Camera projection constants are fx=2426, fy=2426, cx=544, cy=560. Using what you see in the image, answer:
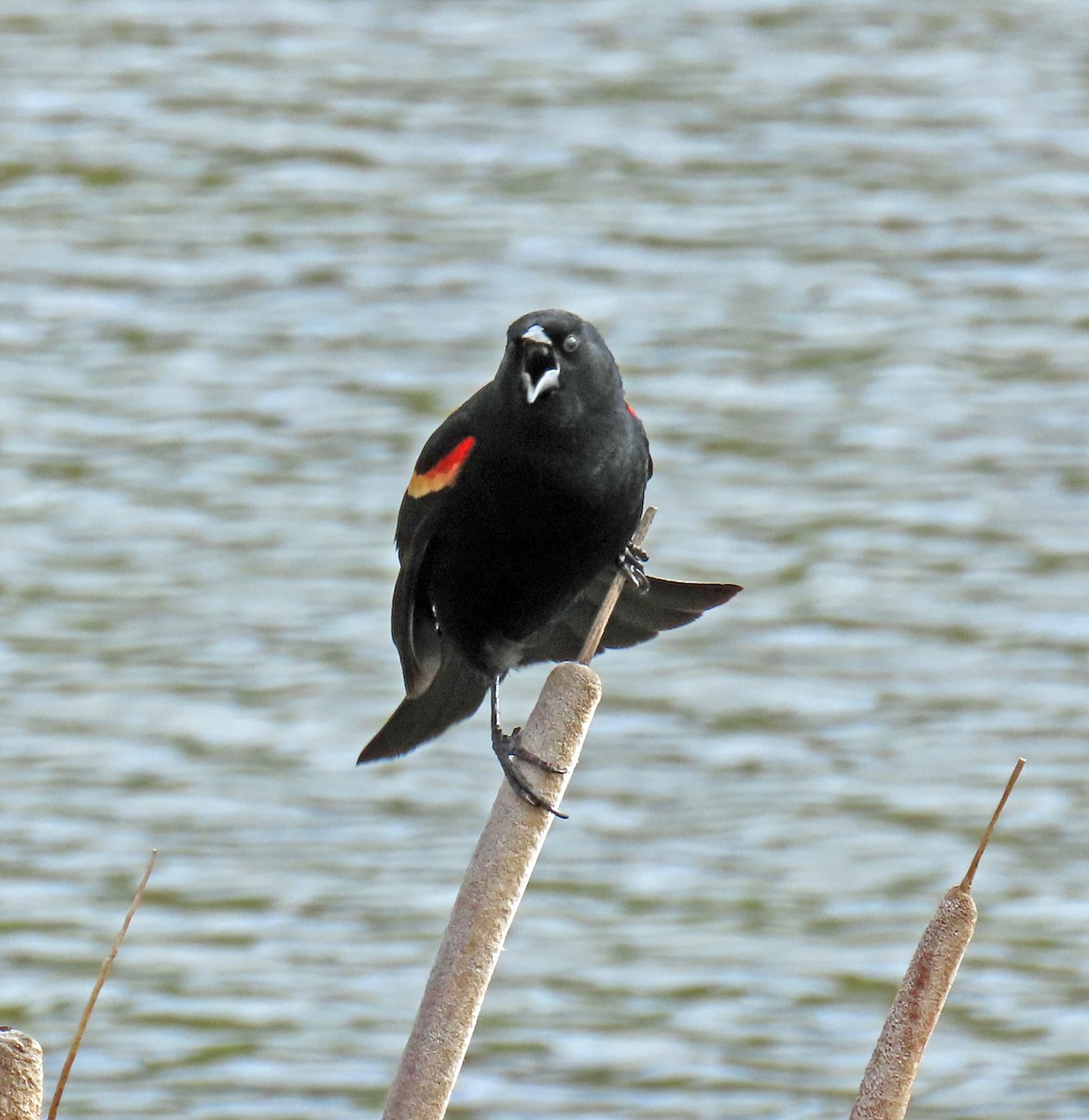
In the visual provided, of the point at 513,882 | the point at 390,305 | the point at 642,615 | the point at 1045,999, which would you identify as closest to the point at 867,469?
the point at 390,305

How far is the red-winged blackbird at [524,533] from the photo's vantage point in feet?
10.2

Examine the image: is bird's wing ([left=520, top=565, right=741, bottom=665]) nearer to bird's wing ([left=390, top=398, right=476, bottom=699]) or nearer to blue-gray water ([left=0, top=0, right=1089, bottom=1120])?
bird's wing ([left=390, top=398, right=476, bottom=699])

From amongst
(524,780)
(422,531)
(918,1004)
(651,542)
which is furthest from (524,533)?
(651,542)

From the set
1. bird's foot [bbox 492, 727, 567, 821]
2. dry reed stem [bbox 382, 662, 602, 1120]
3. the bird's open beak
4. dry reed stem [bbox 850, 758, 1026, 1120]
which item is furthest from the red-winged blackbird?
dry reed stem [bbox 850, 758, 1026, 1120]

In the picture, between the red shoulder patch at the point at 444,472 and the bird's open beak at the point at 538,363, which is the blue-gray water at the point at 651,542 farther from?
the bird's open beak at the point at 538,363

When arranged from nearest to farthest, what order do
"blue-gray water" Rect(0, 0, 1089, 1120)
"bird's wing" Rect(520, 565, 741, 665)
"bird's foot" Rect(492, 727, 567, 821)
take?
"bird's foot" Rect(492, 727, 567, 821), "bird's wing" Rect(520, 565, 741, 665), "blue-gray water" Rect(0, 0, 1089, 1120)

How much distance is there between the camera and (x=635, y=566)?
3.21 meters

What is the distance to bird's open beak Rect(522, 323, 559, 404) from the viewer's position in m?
3.08

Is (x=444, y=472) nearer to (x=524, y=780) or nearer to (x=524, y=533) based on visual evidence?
(x=524, y=533)

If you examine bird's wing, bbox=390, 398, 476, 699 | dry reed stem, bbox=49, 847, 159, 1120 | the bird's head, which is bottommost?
bird's wing, bbox=390, 398, 476, 699

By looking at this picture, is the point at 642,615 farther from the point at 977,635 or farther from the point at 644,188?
the point at 644,188

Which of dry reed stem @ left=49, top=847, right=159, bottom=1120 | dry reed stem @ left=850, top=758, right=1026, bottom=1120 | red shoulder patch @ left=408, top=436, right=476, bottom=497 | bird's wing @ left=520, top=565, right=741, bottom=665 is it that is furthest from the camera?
red shoulder patch @ left=408, top=436, right=476, bottom=497

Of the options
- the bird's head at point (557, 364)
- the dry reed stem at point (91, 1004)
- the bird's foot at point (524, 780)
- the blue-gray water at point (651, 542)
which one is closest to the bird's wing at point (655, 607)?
the bird's head at point (557, 364)

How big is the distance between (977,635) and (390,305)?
11.3 ft
